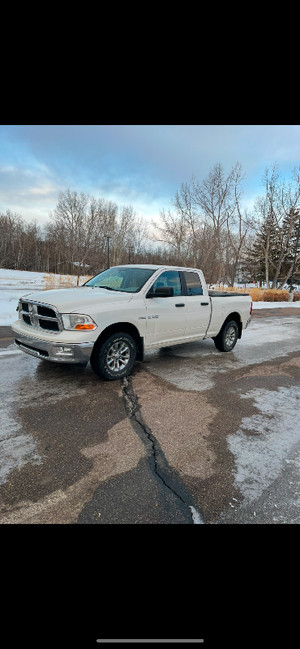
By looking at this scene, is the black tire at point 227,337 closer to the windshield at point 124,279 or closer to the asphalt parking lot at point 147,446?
the asphalt parking lot at point 147,446

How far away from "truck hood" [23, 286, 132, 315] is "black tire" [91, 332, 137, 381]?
54cm

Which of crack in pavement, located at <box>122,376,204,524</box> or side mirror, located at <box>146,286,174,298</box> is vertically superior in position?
side mirror, located at <box>146,286,174,298</box>

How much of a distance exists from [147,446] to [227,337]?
4387 millimetres

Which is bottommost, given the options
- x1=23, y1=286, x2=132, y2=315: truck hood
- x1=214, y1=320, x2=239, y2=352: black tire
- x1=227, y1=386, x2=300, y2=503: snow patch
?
x1=227, y1=386, x2=300, y2=503: snow patch

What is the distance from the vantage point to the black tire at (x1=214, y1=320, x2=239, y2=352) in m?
6.65

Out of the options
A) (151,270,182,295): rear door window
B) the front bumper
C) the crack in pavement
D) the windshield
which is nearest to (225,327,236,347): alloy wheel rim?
(151,270,182,295): rear door window

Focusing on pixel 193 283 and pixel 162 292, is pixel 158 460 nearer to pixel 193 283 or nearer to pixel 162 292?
pixel 162 292

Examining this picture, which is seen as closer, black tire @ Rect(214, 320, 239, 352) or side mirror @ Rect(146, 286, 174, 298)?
side mirror @ Rect(146, 286, 174, 298)

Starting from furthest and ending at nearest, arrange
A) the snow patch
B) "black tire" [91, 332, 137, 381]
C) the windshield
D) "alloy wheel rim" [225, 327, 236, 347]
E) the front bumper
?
"alloy wheel rim" [225, 327, 236, 347], the windshield, "black tire" [91, 332, 137, 381], the front bumper, the snow patch

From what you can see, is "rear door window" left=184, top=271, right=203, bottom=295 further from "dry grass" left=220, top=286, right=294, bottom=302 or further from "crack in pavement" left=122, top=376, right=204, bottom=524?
"dry grass" left=220, top=286, right=294, bottom=302

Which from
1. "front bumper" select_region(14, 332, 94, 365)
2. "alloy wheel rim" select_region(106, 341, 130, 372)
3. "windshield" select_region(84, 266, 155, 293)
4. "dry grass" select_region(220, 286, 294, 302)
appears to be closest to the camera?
"front bumper" select_region(14, 332, 94, 365)

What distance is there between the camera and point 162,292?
485 centimetres
